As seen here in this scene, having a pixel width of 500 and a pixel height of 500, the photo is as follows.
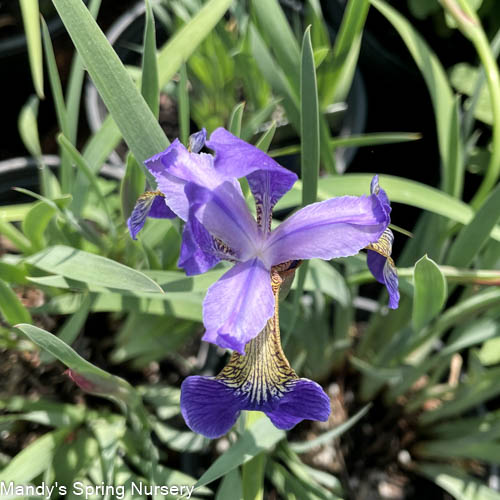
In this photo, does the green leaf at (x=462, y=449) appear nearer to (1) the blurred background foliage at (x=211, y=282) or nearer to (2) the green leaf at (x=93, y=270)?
(1) the blurred background foliage at (x=211, y=282)

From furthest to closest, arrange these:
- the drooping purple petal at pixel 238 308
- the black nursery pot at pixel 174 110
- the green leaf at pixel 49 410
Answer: the black nursery pot at pixel 174 110 < the green leaf at pixel 49 410 < the drooping purple petal at pixel 238 308

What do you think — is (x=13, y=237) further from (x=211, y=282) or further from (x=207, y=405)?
(x=207, y=405)

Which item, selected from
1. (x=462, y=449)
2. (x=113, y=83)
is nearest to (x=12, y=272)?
(x=113, y=83)

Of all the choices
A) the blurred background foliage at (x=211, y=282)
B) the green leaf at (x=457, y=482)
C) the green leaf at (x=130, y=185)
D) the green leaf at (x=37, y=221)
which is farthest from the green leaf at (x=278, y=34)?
the green leaf at (x=457, y=482)

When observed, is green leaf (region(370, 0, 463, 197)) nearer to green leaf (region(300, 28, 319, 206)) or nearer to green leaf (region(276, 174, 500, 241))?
green leaf (region(276, 174, 500, 241))

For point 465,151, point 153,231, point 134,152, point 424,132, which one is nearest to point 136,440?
point 153,231

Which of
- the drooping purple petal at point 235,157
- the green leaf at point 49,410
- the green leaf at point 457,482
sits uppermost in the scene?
the drooping purple petal at point 235,157

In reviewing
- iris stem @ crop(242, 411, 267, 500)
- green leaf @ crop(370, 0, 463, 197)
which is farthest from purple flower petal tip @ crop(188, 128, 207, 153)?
green leaf @ crop(370, 0, 463, 197)
